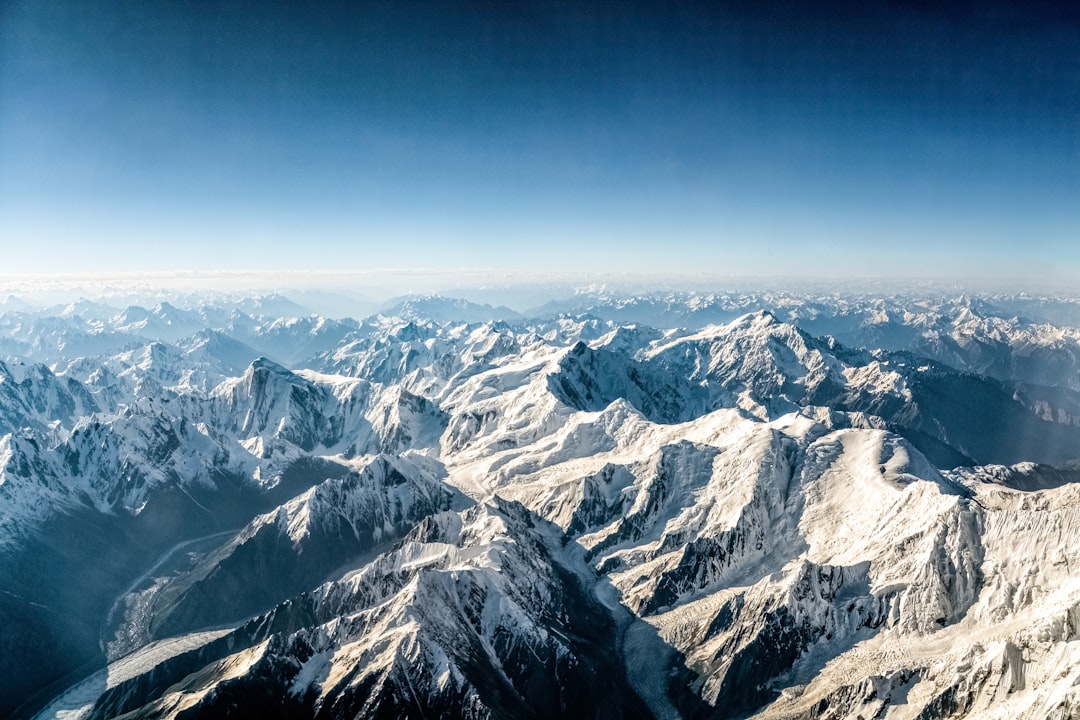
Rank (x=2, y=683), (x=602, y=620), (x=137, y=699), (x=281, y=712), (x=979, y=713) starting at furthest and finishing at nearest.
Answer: (x=2, y=683)
(x=602, y=620)
(x=137, y=699)
(x=281, y=712)
(x=979, y=713)

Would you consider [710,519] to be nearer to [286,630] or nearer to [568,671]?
[568,671]

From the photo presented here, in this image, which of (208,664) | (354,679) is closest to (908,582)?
(354,679)

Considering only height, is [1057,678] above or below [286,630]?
above

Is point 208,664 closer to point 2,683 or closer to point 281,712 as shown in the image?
point 281,712

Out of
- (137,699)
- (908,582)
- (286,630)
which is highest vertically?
(908,582)

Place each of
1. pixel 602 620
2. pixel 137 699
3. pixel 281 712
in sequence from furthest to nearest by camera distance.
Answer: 1. pixel 602 620
2. pixel 137 699
3. pixel 281 712

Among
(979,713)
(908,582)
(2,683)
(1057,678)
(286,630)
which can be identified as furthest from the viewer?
(2,683)

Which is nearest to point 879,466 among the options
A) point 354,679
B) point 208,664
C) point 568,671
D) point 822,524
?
point 822,524

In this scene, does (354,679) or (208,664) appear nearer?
(354,679)

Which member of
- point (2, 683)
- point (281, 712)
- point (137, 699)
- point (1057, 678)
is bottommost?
point (2, 683)
